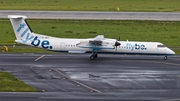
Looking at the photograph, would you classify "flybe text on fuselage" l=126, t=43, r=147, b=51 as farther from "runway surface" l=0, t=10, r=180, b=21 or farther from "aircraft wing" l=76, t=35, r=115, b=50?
"runway surface" l=0, t=10, r=180, b=21

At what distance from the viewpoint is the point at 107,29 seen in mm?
69625

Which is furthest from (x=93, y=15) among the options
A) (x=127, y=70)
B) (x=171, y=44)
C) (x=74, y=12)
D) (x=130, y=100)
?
(x=130, y=100)

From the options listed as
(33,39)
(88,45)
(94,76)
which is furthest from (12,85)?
(88,45)

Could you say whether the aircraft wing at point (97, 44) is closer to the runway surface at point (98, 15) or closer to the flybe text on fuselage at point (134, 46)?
the flybe text on fuselage at point (134, 46)

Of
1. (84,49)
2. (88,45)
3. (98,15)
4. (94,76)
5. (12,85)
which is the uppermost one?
(98,15)

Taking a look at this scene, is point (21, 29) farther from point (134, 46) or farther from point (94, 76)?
point (94, 76)

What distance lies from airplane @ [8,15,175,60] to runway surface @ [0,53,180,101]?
35.9 inches

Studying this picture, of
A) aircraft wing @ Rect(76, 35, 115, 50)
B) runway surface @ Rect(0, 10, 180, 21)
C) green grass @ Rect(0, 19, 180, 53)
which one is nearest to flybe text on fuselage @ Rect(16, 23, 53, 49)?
aircraft wing @ Rect(76, 35, 115, 50)

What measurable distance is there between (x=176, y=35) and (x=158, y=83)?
3015 centimetres

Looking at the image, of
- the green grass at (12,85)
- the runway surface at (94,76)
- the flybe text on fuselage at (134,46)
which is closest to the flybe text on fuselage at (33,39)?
the runway surface at (94,76)

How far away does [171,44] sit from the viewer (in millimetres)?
58750

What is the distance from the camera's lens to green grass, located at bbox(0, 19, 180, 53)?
6344 cm

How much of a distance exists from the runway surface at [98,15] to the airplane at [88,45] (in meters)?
30.9

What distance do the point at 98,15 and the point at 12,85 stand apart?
4795 centimetres
